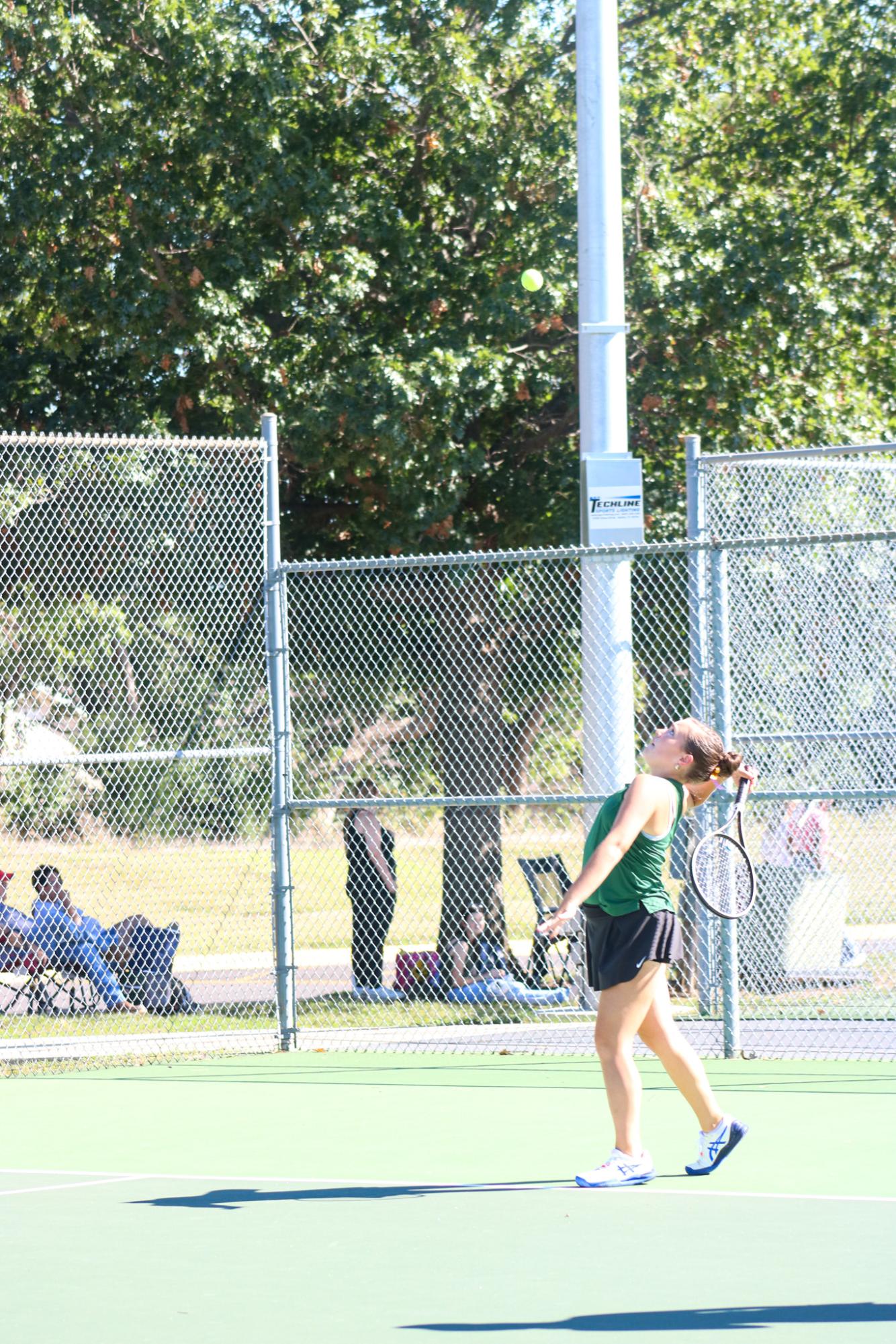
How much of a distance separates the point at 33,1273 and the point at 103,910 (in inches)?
746

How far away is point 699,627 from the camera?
10477 millimetres

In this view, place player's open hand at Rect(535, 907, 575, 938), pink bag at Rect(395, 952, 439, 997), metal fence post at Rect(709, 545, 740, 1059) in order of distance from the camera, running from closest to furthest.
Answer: player's open hand at Rect(535, 907, 575, 938)
metal fence post at Rect(709, 545, 740, 1059)
pink bag at Rect(395, 952, 439, 997)

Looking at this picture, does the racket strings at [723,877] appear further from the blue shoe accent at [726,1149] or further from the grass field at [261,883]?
the grass field at [261,883]

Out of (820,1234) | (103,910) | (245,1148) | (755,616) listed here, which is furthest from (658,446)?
(103,910)

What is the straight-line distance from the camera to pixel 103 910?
2462cm

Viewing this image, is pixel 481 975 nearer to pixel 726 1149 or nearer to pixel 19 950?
pixel 19 950

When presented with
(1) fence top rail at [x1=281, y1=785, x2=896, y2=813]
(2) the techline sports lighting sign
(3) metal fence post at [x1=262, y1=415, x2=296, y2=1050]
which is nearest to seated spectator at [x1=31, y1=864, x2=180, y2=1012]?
(3) metal fence post at [x1=262, y1=415, x2=296, y2=1050]

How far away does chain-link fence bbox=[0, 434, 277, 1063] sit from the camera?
12.2 m

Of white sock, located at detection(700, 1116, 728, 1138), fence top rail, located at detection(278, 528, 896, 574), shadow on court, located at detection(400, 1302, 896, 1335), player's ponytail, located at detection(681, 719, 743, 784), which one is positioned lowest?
shadow on court, located at detection(400, 1302, 896, 1335)

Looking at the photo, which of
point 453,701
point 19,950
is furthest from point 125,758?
point 453,701

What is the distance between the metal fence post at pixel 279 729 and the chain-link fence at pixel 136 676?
0.47 ft

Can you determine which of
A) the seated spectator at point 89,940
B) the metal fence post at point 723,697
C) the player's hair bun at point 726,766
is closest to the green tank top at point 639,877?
the player's hair bun at point 726,766

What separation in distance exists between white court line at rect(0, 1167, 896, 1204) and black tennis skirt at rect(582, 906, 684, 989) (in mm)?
773

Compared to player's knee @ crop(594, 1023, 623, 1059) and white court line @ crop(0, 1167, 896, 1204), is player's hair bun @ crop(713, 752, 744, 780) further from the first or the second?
white court line @ crop(0, 1167, 896, 1204)
